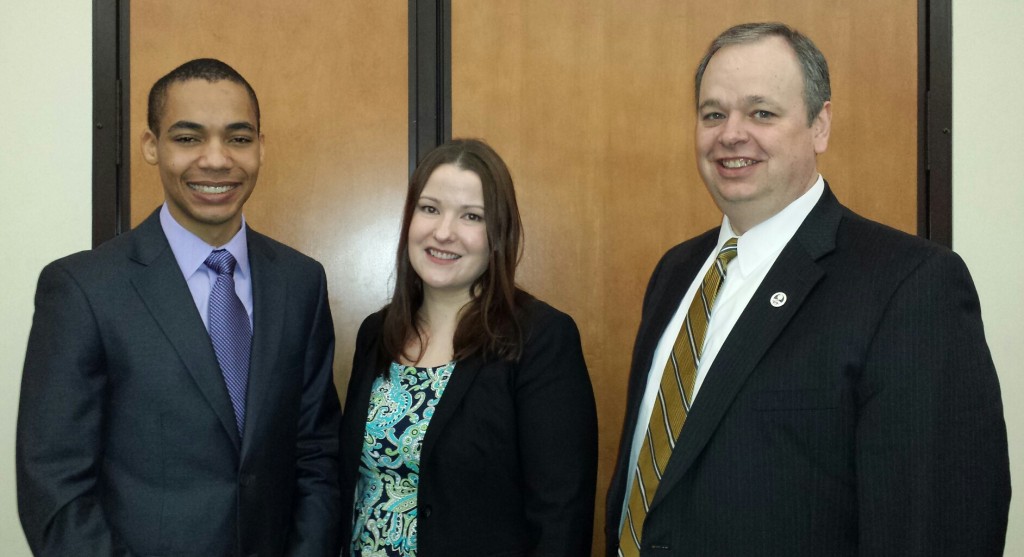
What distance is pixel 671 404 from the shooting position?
155 cm

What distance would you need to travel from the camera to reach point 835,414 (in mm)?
1342

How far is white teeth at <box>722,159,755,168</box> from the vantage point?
5.05 feet

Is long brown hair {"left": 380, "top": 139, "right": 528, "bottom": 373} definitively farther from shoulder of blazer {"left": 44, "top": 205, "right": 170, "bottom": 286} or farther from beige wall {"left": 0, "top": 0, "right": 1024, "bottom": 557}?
beige wall {"left": 0, "top": 0, "right": 1024, "bottom": 557}

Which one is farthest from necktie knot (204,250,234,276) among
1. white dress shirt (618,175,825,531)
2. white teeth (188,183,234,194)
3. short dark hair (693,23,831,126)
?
short dark hair (693,23,831,126)

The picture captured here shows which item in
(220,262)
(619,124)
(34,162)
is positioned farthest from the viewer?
(619,124)

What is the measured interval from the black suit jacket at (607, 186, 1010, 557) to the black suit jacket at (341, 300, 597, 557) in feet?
1.21

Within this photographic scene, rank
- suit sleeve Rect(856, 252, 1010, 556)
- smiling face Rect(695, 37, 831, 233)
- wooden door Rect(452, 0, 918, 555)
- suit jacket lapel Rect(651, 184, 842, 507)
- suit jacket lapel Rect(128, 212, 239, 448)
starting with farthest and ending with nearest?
1. wooden door Rect(452, 0, 918, 555)
2. suit jacket lapel Rect(128, 212, 239, 448)
3. smiling face Rect(695, 37, 831, 233)
4. suit jacket lapel Rect(651, 184, 842, 507)
5. suit sleeve Rect(856, 252, 1010, 556)

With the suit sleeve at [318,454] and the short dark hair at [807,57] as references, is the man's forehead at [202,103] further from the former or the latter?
the short dark hair at [807,57]

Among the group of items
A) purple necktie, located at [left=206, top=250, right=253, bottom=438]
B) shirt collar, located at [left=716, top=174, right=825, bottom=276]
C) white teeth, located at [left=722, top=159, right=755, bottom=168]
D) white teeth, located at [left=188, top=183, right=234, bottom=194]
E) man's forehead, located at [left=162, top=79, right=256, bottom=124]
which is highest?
→ man's forehead, located at [left=162, top=79, right=256, bottom=124]

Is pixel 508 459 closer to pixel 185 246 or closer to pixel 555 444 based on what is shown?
pixel 555 444

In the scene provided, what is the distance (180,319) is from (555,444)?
2.62 feet

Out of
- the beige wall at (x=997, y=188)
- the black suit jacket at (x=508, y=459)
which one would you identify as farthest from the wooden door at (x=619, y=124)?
the black suit jacket at (x=508, y=459)

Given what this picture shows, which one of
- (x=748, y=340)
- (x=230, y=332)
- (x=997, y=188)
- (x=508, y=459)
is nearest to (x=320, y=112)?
(x=230, y=332)

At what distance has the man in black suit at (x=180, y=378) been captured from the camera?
1560 mm
